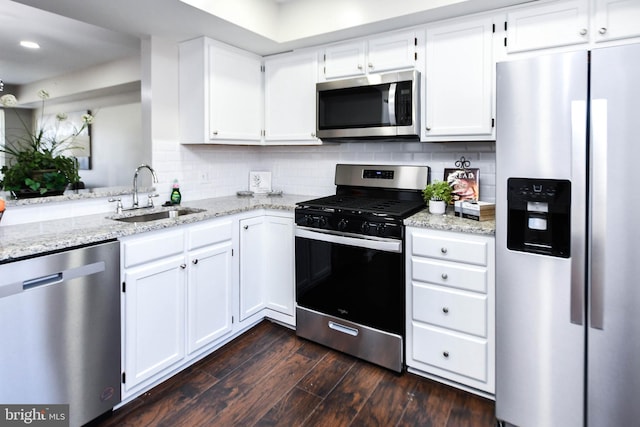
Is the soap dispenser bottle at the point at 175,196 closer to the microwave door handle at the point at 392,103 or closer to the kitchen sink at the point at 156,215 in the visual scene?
the kitchen sink at the point at 156,215

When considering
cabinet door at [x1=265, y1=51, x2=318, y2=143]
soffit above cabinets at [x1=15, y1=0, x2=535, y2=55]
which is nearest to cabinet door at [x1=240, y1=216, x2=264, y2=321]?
cabinet door at [x1=265, y1=51, x2=318, y2=143]

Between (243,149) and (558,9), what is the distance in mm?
2581

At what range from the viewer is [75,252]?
1.60 metres

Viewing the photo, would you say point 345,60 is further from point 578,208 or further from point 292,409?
point 292,409

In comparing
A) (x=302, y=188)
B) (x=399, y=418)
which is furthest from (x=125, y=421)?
(x=302, y=188)

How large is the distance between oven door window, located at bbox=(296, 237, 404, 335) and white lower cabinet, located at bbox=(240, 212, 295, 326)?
0.52 ft

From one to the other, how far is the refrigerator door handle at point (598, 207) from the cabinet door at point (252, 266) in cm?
198

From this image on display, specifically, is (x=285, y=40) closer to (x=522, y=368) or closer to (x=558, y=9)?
(x=558, y=9)

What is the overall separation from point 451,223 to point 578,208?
0.61 m

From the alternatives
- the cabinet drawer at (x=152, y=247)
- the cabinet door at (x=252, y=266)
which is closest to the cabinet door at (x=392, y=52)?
the cabinet door at (x=252, y=266)

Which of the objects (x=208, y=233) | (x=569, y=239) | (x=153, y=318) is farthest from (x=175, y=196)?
(x=569, y=239)

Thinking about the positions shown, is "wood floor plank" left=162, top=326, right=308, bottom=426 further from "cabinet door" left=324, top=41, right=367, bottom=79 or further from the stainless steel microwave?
"cabinet door" left=324, top=41, right=367, bottom=79

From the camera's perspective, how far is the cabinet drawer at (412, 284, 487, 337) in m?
1.93

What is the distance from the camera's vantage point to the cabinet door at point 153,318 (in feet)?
6.13
